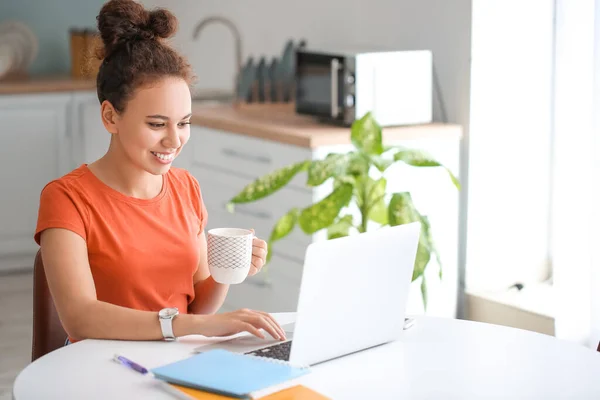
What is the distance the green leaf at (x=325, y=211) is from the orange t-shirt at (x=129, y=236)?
1009 millimetres

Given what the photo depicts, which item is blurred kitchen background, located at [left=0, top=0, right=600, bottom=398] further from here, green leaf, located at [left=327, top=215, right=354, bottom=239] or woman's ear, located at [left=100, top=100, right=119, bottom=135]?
woman's ear, located at [left=100, top=100, right=119, bottom=135]

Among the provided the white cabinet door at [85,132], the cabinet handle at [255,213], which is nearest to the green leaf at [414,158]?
the cabinet handle at [255,213]

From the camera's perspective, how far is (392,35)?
3.98m

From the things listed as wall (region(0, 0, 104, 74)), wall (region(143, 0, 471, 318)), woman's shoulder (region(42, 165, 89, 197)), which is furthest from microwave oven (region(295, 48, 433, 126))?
wall (region(0, 0, 104, 74))

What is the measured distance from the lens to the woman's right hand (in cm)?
176

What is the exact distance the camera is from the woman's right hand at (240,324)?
69.5 inches

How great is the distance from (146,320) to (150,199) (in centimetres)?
35

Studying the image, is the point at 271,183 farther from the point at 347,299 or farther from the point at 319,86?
the point at 347,299

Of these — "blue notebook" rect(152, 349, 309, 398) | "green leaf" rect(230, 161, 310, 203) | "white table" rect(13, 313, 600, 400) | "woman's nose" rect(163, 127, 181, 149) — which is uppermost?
"woman's nose" rect(163, 127, 181, 149)

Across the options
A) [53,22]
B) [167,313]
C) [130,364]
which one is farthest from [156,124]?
[53,22]

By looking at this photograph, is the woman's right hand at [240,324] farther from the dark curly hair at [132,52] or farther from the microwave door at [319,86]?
the microwave door at [319,86]

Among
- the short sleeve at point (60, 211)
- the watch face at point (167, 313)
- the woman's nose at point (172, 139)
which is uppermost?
the woman's nose at point (172, 139)

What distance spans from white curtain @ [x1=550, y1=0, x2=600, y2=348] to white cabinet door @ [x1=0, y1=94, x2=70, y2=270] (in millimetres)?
2802

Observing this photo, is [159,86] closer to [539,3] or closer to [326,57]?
[326,57]
